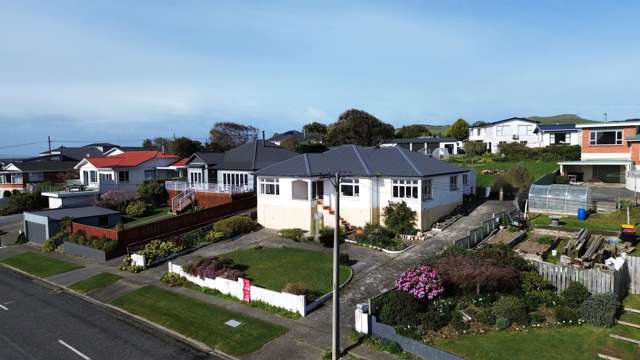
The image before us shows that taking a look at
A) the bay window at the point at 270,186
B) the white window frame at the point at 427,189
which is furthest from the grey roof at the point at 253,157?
the white window frame at the point at 427,189

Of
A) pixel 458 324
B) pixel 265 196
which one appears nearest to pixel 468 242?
pixel 458 324

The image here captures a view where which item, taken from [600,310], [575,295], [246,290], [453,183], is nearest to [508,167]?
[453,183]

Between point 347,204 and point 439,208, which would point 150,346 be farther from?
point 439,208

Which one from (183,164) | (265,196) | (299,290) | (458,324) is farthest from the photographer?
(183,164)

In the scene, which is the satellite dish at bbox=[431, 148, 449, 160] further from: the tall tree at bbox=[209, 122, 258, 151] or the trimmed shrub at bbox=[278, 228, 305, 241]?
the tall tree at bbox=[209, 122, 258, 151]

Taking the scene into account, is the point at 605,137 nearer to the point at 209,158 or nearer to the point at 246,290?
the point at 246,290

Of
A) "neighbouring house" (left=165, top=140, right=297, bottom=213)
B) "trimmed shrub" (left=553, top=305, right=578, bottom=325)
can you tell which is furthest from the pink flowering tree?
"neighbouring house" (left=165, top=140, right=297, bottom=213)
